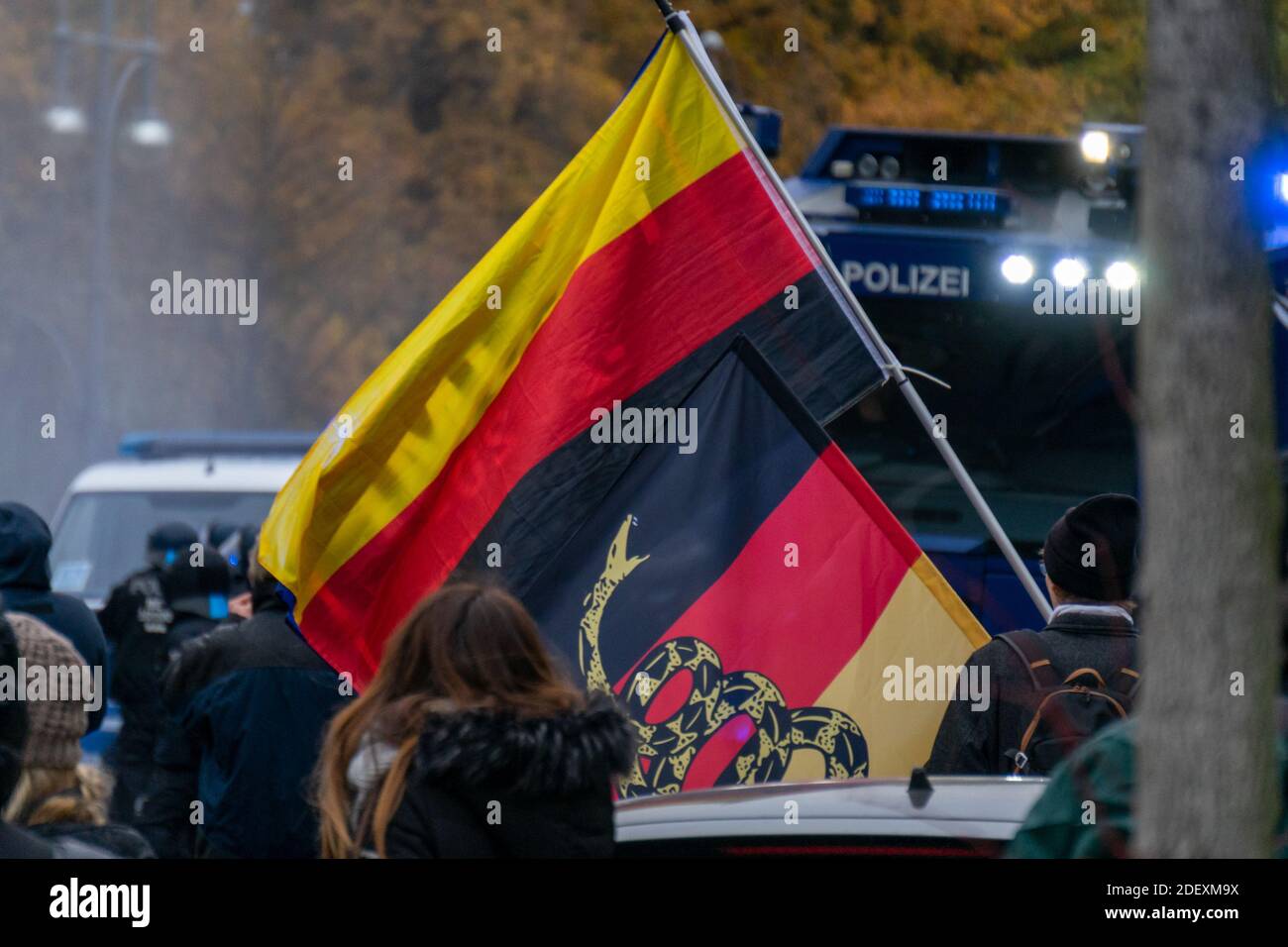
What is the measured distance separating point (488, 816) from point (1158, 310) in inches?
66.0

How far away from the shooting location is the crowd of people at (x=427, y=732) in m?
3.08

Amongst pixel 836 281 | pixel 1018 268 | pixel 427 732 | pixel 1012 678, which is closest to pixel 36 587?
pixel 836 281

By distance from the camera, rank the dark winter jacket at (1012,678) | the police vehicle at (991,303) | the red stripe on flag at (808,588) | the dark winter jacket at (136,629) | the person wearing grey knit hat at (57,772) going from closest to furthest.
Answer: the person wearing grey knit hat at (57,772)
the dark winter jacket at (1012,678)
the red stripe on flag at (808,588)
the police vehicle at (991,303)
the dark winter jacket at (136,629)

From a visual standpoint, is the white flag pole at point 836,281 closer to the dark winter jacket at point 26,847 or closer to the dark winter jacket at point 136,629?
the dark winter jacket at point 26,847

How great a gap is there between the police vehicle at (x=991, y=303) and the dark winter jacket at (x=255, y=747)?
278 cm

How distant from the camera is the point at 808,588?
4488mm

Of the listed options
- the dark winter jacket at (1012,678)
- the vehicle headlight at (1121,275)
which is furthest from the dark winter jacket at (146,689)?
the dark winter jacket at (1012,678)

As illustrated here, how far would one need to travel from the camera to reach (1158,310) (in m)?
1.89

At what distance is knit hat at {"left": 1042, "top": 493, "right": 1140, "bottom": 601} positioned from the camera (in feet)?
14.0

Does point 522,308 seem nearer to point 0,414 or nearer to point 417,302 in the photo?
point 417,302

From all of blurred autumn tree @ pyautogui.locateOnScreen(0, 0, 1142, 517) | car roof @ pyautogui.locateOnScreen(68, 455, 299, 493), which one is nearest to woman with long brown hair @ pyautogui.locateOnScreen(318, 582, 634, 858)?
car roof @ pyautogui.locateOnScreen(68, 455, 299, 493)

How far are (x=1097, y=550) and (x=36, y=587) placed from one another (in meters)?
3.08

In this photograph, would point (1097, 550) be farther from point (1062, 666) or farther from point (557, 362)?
point (557, 362)

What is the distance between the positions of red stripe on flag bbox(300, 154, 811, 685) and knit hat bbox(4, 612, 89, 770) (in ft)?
3.82
